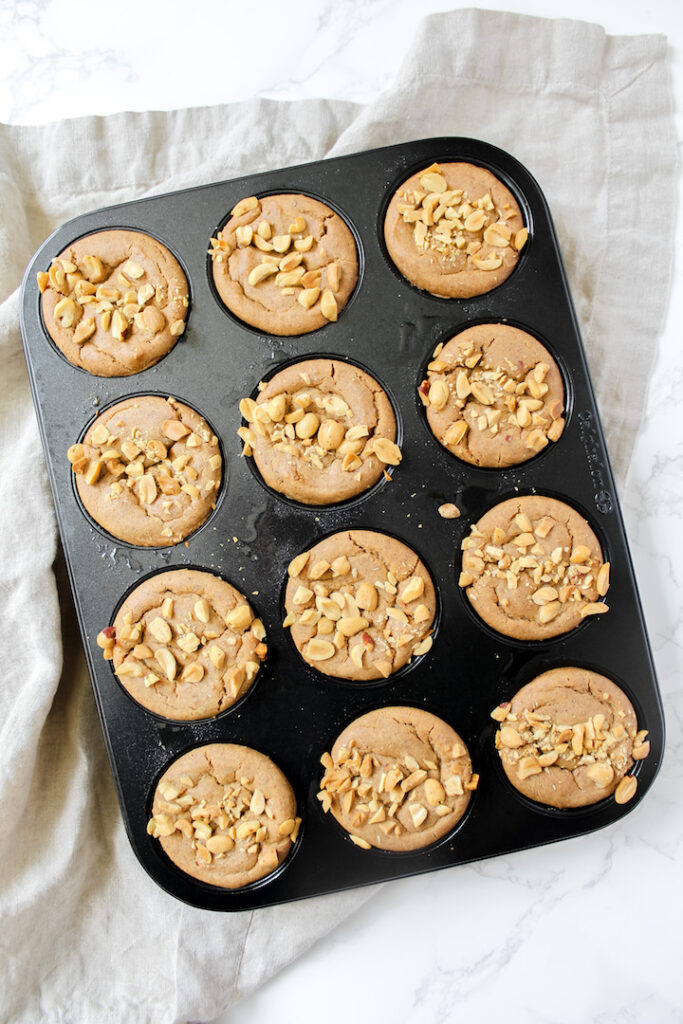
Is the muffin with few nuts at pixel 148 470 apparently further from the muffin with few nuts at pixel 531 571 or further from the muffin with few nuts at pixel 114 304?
the muffin with few nuts at pixel 531 571

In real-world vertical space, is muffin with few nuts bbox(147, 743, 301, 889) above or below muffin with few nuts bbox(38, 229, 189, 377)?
below

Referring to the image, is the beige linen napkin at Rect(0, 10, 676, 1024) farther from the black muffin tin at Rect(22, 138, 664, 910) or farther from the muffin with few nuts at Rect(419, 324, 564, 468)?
the muffin with few nuts at Rect(419, 324, 564, 468)

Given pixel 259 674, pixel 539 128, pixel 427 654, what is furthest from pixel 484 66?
pixel 259 674

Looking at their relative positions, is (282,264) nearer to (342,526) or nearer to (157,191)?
(157,191)

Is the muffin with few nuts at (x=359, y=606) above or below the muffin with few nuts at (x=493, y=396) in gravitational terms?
below

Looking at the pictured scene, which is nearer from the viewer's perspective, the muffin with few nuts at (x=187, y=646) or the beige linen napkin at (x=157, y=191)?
the muffin with few nuts at (x=187, y=646)

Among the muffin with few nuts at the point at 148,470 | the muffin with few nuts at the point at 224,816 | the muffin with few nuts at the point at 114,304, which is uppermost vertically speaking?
the muffin with few nuts at the point at 114,304

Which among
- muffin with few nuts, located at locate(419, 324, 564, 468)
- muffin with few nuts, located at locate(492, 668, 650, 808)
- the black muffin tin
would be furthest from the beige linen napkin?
muffin with few nuts, located at locate(492, 668, 650, 808)

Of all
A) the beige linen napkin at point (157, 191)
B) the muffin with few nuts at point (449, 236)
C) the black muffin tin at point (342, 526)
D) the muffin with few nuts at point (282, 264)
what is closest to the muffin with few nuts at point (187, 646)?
the black muffin tin at point (342, 526)
